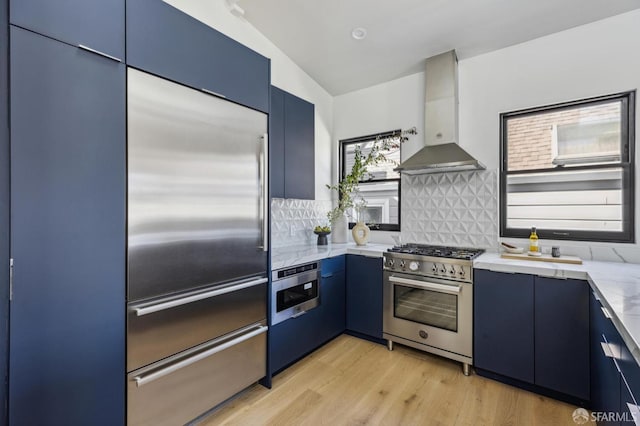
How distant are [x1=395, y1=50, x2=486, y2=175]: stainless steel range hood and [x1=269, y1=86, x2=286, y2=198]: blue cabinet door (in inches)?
44.4

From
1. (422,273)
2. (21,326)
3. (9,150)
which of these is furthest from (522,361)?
(9,150)

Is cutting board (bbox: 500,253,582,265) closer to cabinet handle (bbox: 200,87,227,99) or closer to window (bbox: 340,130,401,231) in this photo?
window (bbox: 340,130,401,231)

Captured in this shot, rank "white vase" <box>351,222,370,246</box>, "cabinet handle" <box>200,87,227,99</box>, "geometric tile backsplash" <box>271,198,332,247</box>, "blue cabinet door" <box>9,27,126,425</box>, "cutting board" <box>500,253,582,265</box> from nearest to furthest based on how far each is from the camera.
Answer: "blue cabinet door" <box>9,27,126,425</box>
"cabinet handle" <box>200,87,227,99</box>
"cutting board" <box>500,253,582,265</box>
"geometric tile backsplash" <box>271,198,332,247</box>
"white vase" <box>351,222,370,246</box>

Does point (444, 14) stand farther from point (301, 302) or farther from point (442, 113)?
point (301, 302)

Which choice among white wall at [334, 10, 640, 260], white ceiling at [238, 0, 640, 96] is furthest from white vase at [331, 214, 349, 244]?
white ceiling at [238, 0, 640, 96]

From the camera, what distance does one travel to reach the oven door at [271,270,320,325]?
214 centimetres

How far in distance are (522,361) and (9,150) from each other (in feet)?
9.91

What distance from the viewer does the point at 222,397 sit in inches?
70.4

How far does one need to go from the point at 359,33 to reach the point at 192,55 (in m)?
1.59

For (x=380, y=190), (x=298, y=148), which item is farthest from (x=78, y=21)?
(x=380, y=190)

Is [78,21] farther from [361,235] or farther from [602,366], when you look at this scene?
[602,366]

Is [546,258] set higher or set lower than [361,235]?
lower

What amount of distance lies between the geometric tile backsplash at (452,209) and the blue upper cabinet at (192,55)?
6.12ft

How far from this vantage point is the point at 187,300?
1.56 metres
